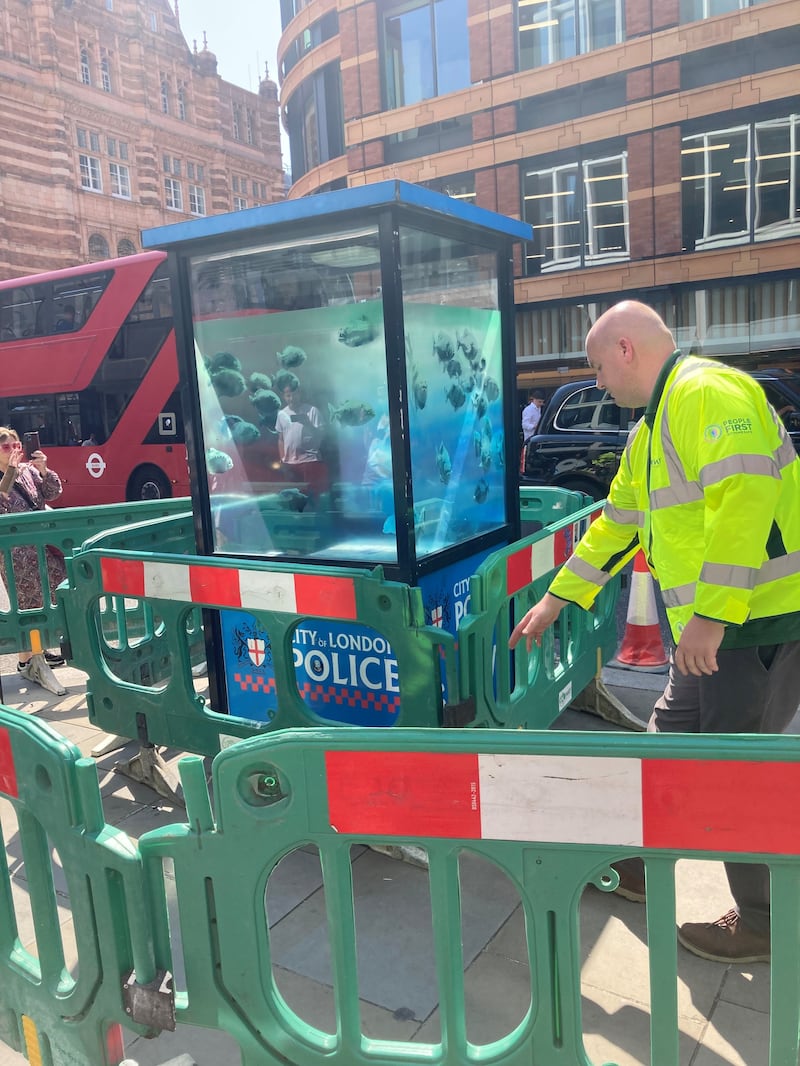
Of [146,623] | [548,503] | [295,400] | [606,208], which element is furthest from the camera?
[606,208]

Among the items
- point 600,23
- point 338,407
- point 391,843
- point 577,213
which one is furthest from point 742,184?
point 391,843

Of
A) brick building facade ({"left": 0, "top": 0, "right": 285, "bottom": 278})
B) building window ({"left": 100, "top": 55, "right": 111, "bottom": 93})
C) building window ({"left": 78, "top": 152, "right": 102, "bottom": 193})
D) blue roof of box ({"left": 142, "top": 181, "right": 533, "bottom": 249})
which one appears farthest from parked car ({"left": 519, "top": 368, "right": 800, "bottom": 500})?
building window ({"left": 100, "top": 55, "right": 111, "bottom": 93})

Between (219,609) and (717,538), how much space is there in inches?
89.7

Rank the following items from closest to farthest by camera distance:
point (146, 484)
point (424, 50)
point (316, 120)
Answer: point (146, 484)
point (424, 50)
point (316, 120)

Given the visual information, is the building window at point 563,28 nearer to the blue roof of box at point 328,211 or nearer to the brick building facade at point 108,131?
the blue roof of box at point 328,211

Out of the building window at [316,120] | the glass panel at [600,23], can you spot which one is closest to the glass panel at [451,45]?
the glass panel at [600,23]

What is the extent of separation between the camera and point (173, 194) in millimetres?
48344

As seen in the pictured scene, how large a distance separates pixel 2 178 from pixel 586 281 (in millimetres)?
28904

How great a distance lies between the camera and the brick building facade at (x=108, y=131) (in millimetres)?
39125

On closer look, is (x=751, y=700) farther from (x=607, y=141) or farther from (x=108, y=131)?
(x=108, y=131)

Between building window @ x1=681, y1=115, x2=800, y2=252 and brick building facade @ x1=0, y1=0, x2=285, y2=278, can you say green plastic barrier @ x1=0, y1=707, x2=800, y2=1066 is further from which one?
brick building facade @ x1=0, y1=0, x2=285, y2=278

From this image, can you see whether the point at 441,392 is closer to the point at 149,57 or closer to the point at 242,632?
the point at 242,632

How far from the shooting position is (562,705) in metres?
4.16

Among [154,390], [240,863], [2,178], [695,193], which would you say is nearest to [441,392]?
[240,863]
